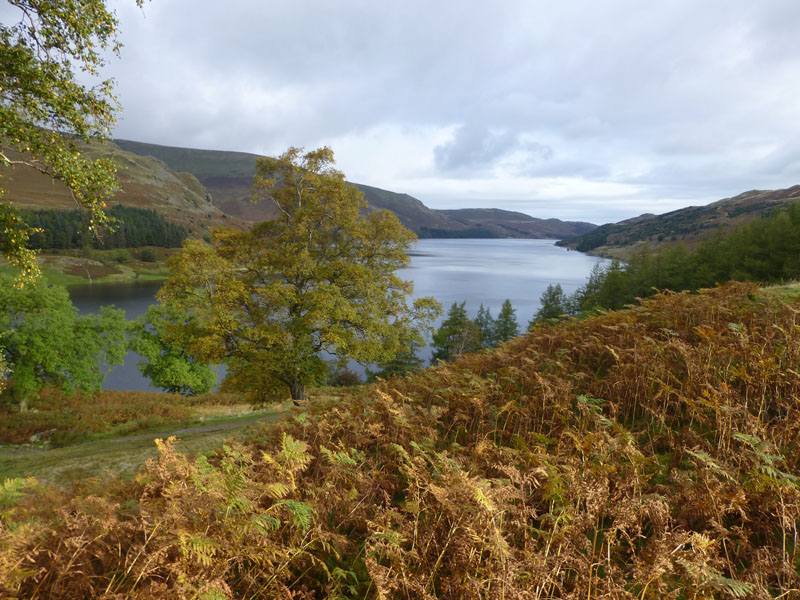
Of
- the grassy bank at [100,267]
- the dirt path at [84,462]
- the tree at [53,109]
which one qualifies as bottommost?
the grassy bank at [100,267]

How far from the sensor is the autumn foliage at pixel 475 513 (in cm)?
283

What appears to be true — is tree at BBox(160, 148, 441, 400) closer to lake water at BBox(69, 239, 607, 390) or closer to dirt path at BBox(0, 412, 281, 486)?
dirt path at BBox(0, 412, 281, 486)

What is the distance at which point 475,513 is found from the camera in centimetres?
334

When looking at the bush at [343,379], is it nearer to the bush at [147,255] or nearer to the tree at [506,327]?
the tree at [506,327]

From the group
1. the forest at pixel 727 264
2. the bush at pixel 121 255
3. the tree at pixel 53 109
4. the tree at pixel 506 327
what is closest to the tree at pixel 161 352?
the tree at pixel 53 109

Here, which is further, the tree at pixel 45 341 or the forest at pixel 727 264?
the forest at pixel 727 264

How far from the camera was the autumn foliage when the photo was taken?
2.83 m

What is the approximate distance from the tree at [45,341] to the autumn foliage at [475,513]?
25.8 metres

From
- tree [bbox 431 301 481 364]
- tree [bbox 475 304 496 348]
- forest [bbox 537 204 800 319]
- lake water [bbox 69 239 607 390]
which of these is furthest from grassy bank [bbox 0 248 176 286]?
forest [bbox 537 204 800 319]

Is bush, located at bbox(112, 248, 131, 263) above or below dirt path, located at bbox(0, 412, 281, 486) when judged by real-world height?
below

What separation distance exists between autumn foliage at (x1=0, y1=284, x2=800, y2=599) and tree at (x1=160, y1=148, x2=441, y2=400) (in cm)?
954

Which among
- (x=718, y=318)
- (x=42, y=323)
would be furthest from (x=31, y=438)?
(x=718, y=318)

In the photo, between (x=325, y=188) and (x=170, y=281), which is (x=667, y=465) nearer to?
(x=325, y=188)

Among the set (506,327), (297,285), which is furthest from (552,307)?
(297,285)
